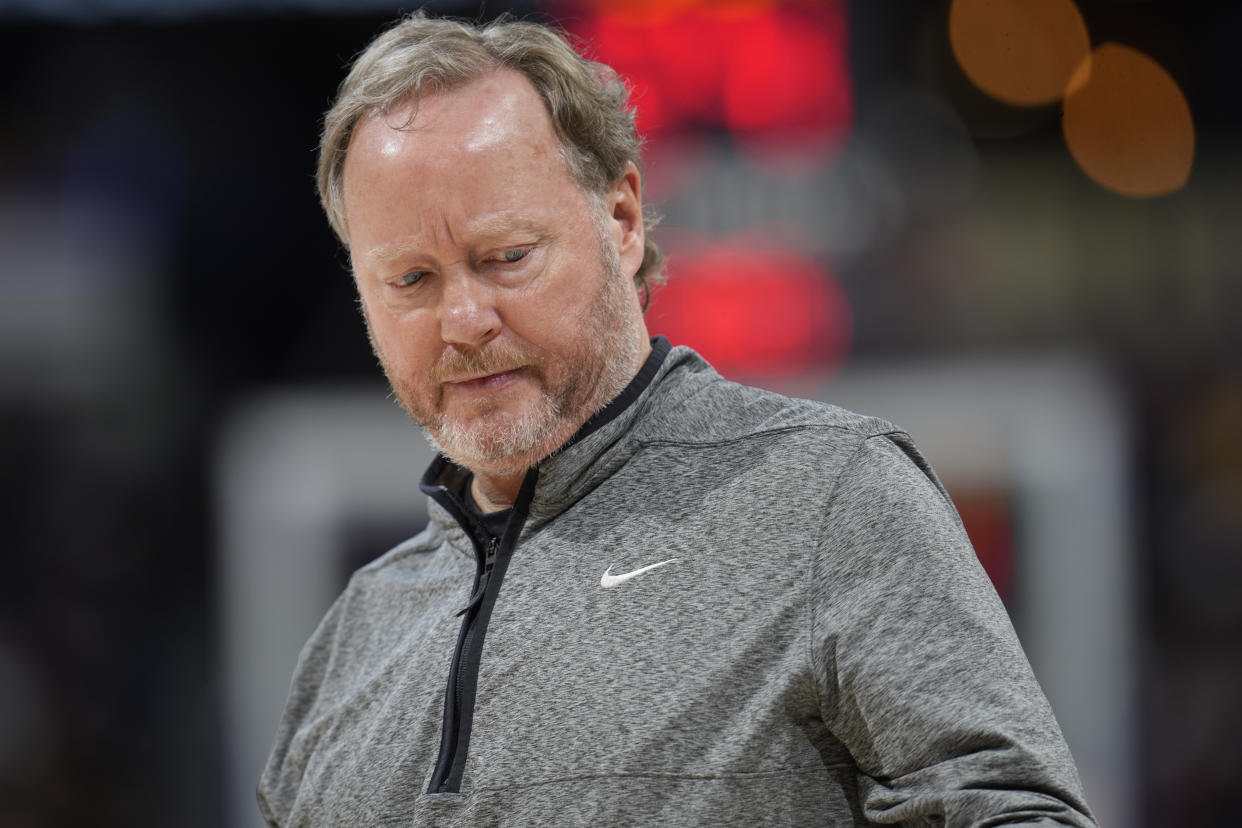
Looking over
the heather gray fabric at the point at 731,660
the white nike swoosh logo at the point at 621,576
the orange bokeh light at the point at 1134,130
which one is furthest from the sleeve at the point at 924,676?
the orange bokeh light at the point at 1134,130

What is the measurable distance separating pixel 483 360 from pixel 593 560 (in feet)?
0.76

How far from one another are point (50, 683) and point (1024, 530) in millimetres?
3392

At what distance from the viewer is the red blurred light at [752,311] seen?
436 cm

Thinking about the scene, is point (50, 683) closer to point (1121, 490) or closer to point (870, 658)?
point (1121, 490)

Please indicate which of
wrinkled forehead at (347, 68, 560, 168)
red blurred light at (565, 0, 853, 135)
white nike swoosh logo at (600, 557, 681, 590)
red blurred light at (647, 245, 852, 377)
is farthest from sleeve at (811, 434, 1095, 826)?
red blurred light at (565, 0, 853, 135)

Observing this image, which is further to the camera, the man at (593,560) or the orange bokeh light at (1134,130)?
the orange bokeh light at (1134,130)

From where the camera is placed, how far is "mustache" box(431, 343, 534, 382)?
134 centimetres

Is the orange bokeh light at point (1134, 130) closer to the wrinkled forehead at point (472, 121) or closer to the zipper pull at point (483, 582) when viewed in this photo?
the wrinkled forehead at point (472, 121)

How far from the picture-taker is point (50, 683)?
468 centimetres

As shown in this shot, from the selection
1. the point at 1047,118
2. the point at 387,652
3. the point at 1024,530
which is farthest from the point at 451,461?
the point at 1047,118

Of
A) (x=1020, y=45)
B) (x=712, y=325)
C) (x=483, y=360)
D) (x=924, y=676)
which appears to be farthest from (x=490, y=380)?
(x=1020, y=45)

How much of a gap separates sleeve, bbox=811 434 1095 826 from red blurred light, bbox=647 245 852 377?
3.09 m

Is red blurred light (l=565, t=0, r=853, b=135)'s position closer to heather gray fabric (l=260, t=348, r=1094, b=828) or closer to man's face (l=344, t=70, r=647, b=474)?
man's face (l=344, t=70, r=647, b=474)

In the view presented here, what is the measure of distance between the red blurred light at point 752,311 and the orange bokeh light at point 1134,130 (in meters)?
1.11
